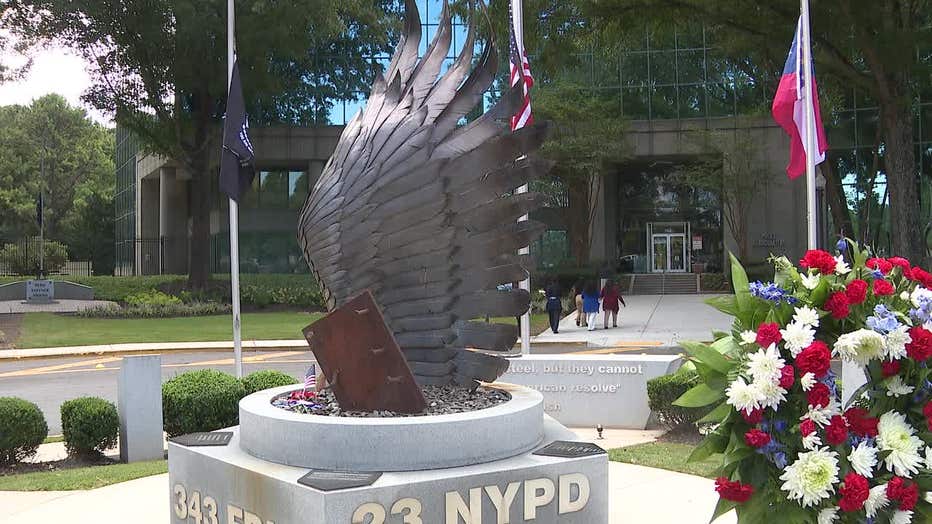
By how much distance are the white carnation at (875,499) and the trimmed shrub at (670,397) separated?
6.75 metres

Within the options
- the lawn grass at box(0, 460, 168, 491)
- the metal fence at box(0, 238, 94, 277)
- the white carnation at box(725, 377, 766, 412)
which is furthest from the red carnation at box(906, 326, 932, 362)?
the metal fence at box(0, 238, 94, 277)

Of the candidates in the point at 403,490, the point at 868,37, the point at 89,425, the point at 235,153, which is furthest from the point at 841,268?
the point at 868,37

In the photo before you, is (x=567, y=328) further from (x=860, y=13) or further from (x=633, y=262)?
(x=633, y=262)

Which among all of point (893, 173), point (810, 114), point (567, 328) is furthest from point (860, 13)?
point (567, 328)

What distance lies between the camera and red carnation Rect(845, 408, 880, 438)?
405cm

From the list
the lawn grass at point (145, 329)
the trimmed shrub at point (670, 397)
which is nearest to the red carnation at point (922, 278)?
the trimmed shrub at point (670, 397)

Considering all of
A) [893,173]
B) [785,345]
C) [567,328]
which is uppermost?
[893,173]

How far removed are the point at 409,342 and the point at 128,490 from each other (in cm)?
348

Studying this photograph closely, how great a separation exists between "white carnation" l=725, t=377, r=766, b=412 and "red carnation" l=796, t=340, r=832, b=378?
239 mm

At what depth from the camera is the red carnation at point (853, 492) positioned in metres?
3.89

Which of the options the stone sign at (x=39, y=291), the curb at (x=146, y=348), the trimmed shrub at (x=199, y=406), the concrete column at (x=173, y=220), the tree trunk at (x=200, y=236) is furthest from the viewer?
the concrete column at (x=173, y=220)

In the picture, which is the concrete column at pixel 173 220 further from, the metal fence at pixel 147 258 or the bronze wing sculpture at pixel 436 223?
the bronze wing sculpture at pixel 436 223

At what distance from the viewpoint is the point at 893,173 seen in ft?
67.7

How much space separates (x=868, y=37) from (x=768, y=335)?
18.7 m
